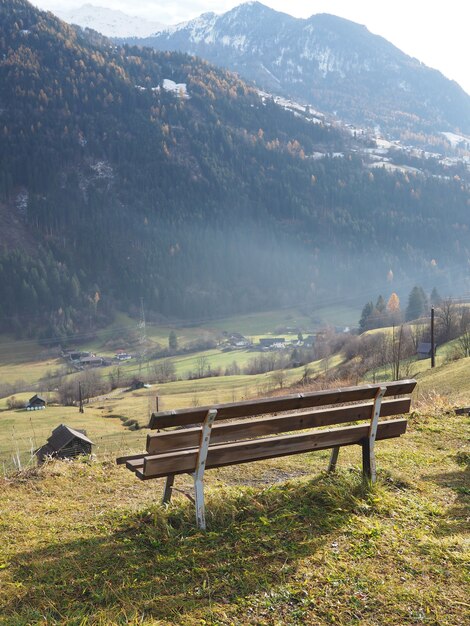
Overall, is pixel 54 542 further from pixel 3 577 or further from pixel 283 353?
pixel 283 353

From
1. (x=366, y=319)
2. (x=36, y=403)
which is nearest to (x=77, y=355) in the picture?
(x=36, y=403)

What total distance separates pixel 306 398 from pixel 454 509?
2.34 meters

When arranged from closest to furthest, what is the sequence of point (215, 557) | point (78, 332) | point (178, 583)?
point (178, 583) < point (215, 557) < point (78, 332)

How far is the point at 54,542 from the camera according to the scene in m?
6.18

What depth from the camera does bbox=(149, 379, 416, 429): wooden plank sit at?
5.91m

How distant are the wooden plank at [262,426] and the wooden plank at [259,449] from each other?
0.32ft

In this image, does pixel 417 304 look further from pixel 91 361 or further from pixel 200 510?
pixel 200 510

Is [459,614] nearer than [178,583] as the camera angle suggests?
Yes

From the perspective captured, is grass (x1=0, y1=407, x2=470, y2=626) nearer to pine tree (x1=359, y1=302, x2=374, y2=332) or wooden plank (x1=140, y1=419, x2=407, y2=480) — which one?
wooden plank (x1=140, y1=419, x2=407, y2=480)

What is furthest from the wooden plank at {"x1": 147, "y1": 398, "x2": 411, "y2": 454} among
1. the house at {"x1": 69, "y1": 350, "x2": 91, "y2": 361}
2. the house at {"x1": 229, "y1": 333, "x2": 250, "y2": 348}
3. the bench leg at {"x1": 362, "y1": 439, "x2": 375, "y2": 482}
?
the house at {"x1": 69, "y1": 350, "x2": 91, "y2": 361}

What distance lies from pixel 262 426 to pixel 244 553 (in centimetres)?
150

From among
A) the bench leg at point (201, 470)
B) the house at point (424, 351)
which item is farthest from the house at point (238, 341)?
the bench leg at point (201, 470)

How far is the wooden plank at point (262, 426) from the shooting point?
6133 millimetres

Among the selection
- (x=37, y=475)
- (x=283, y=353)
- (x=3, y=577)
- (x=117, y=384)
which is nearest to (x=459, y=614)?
(x=3, y=577)
